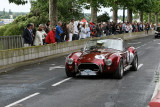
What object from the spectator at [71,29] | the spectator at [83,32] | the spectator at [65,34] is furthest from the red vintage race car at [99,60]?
the spectator at [83,32]

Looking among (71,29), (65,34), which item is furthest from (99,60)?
(71,29)

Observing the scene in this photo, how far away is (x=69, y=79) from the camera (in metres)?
12.7

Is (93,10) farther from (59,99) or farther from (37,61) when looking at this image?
(59,99)

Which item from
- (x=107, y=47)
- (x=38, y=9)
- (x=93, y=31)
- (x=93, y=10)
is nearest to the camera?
(x=107, y=47)

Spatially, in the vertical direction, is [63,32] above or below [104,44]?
above

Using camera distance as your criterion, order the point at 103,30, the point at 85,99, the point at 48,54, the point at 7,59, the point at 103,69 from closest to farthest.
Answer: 1. the point at 85,99
2. the point at 103,69
3. the point at 7,59
4. the point at 48,54
5. the point at 103,30

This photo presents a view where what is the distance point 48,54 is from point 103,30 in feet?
50.3

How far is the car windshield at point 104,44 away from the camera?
13.8m

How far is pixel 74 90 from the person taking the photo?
34.2 ft

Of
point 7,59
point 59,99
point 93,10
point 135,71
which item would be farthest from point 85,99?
point 93,10

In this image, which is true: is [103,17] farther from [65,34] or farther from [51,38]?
[51,38]

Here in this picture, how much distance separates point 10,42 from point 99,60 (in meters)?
7.02

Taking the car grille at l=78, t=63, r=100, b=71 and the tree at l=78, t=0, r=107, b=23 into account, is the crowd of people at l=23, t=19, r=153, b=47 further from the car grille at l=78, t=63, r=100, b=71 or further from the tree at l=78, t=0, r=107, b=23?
the car grille at l=78, t=63, r=100, b=71

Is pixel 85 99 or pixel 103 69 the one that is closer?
pixel 85 99
